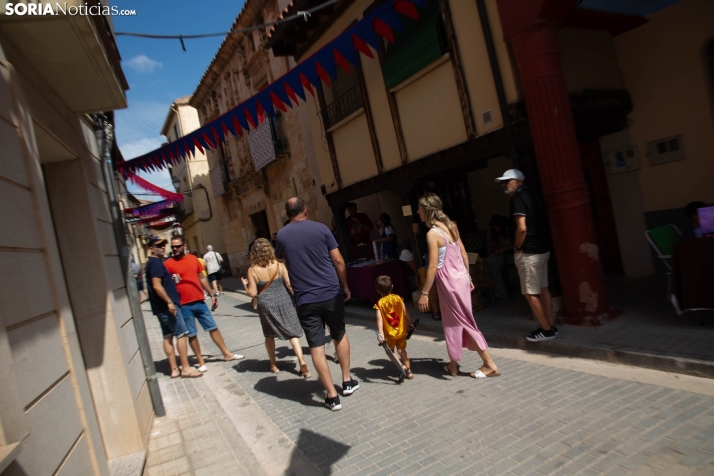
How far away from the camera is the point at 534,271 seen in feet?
16.5

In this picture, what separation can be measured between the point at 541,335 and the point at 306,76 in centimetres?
437

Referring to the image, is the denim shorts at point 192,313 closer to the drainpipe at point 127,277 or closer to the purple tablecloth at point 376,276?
the drainpipe at point 127,277

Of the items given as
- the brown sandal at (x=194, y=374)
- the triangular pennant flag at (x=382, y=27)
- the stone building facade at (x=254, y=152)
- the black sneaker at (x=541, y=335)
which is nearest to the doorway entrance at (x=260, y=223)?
the stone building facade at (x=254, y=152)

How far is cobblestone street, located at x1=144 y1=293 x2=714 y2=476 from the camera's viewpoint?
9.77 feet

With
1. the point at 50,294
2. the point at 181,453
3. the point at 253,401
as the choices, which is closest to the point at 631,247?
the point at 253,401

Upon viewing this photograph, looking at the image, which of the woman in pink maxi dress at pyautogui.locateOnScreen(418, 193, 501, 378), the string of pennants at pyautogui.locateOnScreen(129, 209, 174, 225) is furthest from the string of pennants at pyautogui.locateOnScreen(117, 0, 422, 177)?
the string of pennants at pyautogui.locateOnScreen(129, 209, 174, 225)

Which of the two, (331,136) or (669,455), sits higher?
(331,136)

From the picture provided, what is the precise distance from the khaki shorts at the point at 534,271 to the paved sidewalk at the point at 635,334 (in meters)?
0.59

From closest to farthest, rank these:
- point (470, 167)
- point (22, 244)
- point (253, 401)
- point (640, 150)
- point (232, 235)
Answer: point (22, 244) → point (253, 401) → point (640, 150) → point (470, 167) → point (232, 235)

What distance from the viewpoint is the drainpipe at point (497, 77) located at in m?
5.88

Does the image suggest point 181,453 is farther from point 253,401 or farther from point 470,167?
point 470,167

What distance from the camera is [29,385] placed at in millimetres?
2127

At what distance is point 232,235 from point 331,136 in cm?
1308

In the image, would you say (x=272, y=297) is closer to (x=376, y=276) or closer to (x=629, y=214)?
(x=376, y=276)
